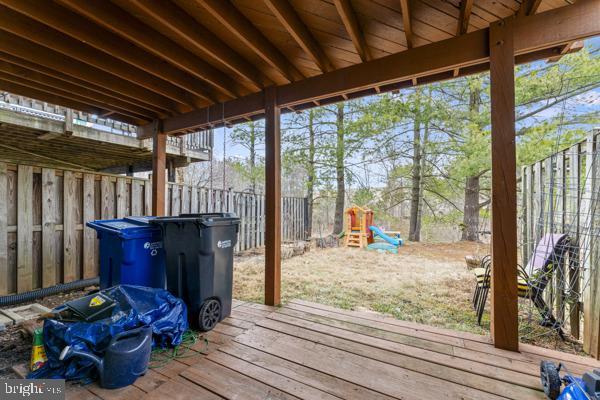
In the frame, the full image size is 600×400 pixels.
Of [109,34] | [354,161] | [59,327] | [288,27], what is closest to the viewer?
[59,327]

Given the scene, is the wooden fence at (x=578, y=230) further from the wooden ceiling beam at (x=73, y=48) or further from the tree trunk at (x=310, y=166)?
the tree trunk at (x=310, y=166)

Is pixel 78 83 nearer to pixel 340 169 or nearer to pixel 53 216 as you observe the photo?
pixel 53 216

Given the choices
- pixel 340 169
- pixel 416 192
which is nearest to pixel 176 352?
pixel 340 169

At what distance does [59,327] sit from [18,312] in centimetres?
178

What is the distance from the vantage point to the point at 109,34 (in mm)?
2238

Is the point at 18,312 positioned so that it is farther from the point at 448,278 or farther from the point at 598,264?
the point at 448,278

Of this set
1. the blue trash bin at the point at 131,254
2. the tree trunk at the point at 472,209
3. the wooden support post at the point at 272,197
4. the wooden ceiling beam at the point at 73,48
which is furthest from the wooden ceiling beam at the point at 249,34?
the tree trunk at the point at 472,209

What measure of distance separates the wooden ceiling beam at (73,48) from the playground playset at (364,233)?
18.3 ft

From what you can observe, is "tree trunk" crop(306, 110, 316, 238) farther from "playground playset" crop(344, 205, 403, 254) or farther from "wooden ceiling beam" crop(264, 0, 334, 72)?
"wooden ceiling beam" crop(264, 0, 334, 72)

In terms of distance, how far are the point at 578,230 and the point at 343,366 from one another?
2.23 metres

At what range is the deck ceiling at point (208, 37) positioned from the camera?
1.90 meters

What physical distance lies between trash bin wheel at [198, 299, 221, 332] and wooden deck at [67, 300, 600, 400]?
70 millimetres

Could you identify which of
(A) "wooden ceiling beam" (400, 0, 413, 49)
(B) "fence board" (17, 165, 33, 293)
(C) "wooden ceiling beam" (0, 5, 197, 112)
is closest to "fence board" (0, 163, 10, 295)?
(B) "fence board" (17, 165, 33, 293)

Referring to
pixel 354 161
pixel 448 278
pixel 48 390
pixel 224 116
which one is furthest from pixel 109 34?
pixel 354 161
